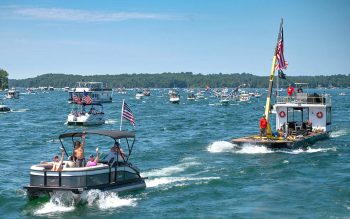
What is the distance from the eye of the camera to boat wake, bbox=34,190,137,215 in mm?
25797

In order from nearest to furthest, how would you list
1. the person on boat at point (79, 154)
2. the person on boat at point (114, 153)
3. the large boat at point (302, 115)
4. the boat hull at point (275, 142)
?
the person on boat at point (79, 154), the person on boat at point (114, 153), the boat hull at point (275, 142), the large boat at point (302, 115)

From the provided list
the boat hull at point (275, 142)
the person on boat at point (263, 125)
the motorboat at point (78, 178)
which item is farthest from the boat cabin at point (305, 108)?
the motorboat at point (78, 178)

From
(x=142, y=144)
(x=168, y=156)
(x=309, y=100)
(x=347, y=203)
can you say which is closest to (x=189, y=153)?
(x=168, y=156)

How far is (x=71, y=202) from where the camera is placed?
26.2 meters

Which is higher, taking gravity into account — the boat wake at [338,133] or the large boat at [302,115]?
the large boat at [302,115]

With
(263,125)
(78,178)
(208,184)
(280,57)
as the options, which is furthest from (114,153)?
(280,57)

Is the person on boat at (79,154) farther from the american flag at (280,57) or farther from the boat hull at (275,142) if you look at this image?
the american flag at (280,57)

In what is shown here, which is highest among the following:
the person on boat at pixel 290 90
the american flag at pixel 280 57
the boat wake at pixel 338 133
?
the american flag at pixel 280 57

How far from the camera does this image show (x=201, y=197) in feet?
94.8

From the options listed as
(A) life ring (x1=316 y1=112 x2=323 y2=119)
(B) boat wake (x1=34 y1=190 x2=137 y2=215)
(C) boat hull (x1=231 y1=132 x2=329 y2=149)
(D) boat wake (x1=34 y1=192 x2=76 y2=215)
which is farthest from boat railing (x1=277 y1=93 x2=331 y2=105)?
(D) boat wake (x1=34 y1=192 x2=76 y2=215)

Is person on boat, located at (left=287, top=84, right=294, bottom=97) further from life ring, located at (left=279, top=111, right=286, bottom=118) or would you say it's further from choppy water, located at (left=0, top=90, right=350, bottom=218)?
choppy water, located at (left=0, top=90, right=350, bottom=218)

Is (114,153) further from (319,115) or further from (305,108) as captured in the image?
(319,115)

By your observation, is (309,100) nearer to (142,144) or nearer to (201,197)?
(142,144)

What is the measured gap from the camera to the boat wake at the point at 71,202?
1016 inches
